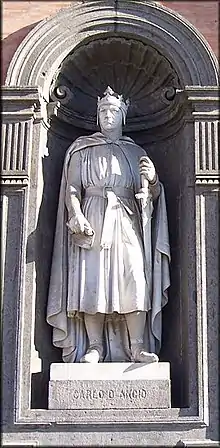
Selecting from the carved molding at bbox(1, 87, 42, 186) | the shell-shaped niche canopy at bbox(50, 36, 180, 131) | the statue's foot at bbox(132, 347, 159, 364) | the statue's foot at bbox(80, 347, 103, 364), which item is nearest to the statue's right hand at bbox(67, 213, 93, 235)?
the carved molding at bbox(1, 87, 42, 186)

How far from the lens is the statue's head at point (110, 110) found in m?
11.4

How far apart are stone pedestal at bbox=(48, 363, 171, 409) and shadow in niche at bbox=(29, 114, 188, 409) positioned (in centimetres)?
36

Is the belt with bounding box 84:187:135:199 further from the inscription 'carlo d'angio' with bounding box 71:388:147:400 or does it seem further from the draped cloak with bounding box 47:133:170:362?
the inscription 'carlo d'angio' with bounding box 71:388:147:400

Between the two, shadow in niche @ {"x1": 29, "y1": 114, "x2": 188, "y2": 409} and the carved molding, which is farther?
the carved molding

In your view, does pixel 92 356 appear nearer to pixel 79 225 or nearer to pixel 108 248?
pixel 108 248

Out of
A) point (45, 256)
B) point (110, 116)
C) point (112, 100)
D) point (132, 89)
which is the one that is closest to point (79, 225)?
point (45, 256)

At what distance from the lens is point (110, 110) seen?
11.4 metres

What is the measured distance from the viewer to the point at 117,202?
11.0 metres

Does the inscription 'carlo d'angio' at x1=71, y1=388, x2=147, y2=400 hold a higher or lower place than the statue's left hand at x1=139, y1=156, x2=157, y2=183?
lower

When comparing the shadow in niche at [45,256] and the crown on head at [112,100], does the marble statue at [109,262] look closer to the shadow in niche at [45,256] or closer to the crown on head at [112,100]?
the shadow in niche at [45,256]

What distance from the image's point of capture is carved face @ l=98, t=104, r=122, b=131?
11406 mm

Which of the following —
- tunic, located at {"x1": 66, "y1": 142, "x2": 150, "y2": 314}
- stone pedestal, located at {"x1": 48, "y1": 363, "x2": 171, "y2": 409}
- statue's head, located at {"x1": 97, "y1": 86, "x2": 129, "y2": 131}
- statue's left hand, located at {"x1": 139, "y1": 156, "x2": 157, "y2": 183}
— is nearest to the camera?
stone pedestal, located at {"x1": 48, "y1": 363, "x2": 171, "y2": 409}

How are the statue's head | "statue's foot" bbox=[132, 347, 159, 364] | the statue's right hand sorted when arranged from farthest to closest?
the statue's head < the statue's right hand < "statue's foot" bbox=[132, 347, 159, 364]

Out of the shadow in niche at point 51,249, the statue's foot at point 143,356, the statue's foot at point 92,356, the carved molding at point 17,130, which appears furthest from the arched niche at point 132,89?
the statue's foot at point 92,356
